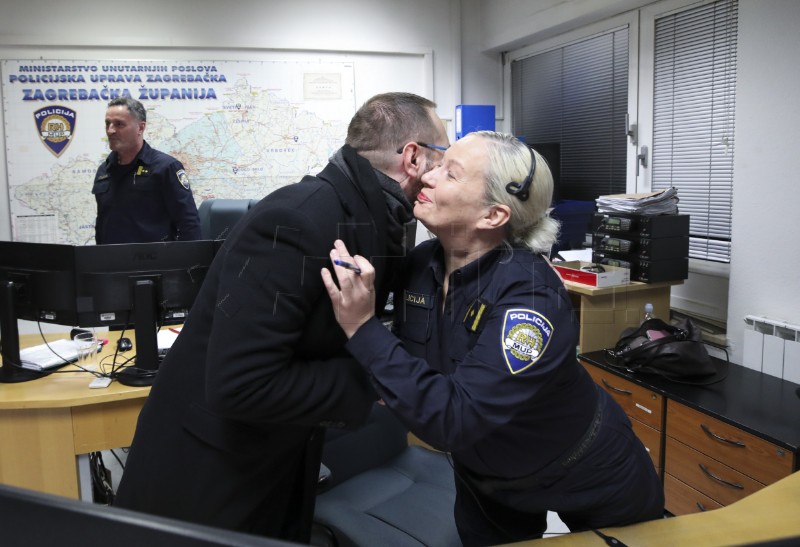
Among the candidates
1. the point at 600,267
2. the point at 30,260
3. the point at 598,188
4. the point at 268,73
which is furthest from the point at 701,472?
the point at 268,73

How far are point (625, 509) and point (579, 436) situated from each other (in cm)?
21

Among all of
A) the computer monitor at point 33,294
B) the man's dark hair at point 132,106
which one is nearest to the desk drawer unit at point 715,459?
the computer monitor at point 33,294

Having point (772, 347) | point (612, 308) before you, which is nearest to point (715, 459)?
point (772, 347)

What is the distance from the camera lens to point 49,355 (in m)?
2.42

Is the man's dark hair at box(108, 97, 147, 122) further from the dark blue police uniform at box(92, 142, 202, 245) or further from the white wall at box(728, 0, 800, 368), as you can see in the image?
the white wall at box(728, 0, 800, 368)

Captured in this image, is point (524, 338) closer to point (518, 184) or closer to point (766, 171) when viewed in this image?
point (518, 184)

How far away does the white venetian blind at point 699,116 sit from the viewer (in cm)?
320

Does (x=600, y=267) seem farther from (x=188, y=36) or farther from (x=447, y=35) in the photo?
(x=188, y=36)

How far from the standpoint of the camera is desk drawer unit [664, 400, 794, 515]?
219 cm

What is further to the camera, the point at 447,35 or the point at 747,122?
the point at 447,35

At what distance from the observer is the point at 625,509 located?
133 centimetres

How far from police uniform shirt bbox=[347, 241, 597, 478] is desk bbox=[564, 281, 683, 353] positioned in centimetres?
198

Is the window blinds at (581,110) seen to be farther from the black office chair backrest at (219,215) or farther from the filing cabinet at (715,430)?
the black office chair backrest at (219,215)

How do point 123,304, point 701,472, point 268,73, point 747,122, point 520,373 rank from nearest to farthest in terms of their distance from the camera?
1. point 520,373
2. point 123,304
3. point 701,472
4. point 747,122
5. point 268,73
